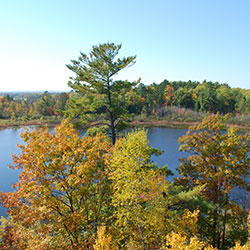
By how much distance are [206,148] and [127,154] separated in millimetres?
5452

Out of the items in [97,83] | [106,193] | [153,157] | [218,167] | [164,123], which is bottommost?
[153,157]

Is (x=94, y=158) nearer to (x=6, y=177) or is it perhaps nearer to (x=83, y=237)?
(x=83, y=237)

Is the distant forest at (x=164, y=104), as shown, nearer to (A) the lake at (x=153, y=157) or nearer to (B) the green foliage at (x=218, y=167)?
(A) the lake at (x=153, y=157)

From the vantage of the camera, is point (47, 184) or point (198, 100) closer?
point (47, 184)

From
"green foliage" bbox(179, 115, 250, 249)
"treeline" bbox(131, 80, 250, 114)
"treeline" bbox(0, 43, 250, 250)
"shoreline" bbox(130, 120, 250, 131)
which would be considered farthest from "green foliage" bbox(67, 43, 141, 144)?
"treeline" bbox(131, 80, 250, 114)

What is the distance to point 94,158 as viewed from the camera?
259 inches

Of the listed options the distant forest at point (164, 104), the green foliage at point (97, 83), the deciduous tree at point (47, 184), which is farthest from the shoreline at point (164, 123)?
the deciduous tree at point (47, 184)

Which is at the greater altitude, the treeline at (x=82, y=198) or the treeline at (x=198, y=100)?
the treeline at (x=198, y=100)

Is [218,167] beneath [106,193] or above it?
above

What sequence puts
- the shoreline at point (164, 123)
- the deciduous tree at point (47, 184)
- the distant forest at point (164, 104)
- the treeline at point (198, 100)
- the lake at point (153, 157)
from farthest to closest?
the distant forest at point (164, 104)
the treeline at point (198, 100)
the shoreline at point (164, 123)
the lake at point (153, 157)
the deciduous tree at point (47, 184)

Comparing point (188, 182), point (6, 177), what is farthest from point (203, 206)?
point (6, 177)

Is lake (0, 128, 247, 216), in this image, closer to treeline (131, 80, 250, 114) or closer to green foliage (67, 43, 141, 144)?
green foliage (67, 43, 141, 144)

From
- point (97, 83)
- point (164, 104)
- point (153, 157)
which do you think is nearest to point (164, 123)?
point (164, 104)

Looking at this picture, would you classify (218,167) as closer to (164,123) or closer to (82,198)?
(82,198)
